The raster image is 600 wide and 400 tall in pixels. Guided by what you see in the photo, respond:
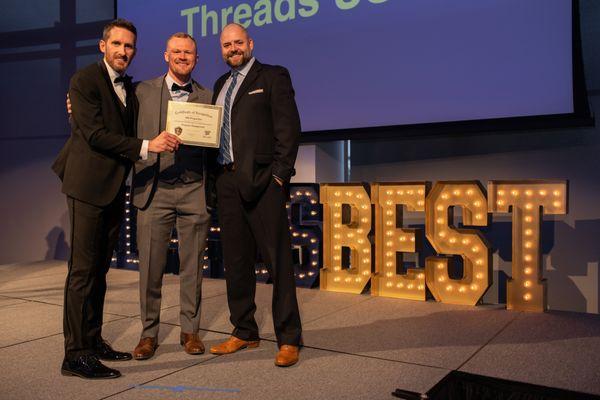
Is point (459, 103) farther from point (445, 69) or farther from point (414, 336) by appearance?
point (414, 336)

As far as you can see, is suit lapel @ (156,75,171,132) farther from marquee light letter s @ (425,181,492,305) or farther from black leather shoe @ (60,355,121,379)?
marquee light letter s @ (425,181,492,305)

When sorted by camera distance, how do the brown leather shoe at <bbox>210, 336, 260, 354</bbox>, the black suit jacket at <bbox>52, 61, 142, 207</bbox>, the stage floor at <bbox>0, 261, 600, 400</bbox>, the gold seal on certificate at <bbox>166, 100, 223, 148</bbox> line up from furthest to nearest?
the brown leather shoe at <bbox>210, 336, 260, 354</bbox> < the gold seal on certificate at <bbox>166, 100, 223, 148</bbox> < the black suit jacket at <bbox>52, 61, 142, 207</bbox> < the stage floor at <bbox>0, 261, 600, 400</bbox>

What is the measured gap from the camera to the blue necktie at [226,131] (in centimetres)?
287

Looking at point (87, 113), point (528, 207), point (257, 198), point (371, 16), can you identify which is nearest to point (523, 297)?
point (528, 207)

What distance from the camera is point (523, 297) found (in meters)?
3.93

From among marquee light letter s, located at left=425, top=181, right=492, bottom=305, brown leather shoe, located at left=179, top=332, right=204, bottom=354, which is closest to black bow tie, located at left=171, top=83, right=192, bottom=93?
brown leather shoe, located at left=179, top=332, right=204, bottom=354

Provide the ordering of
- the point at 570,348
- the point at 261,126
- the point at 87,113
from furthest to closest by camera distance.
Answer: the point at 570,348, the point at 261,126, the point at 87,113

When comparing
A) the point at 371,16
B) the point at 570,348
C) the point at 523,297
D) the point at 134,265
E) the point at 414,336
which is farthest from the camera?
the point at 134,265

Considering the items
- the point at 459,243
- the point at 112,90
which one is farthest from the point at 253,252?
the point at 459,243

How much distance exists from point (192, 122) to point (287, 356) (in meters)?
1.18

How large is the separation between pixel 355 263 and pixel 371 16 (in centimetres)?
201

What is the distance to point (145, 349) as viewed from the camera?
9.21 feet

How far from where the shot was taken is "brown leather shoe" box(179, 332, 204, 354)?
2.87 meters

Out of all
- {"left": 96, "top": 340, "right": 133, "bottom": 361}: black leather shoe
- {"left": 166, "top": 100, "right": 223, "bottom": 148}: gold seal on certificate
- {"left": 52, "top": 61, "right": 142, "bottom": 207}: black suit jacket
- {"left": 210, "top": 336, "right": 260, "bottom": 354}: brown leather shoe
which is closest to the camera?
{"left": 52, "top": 61, "right": 142, "bottom": 207}: black suit jacket
